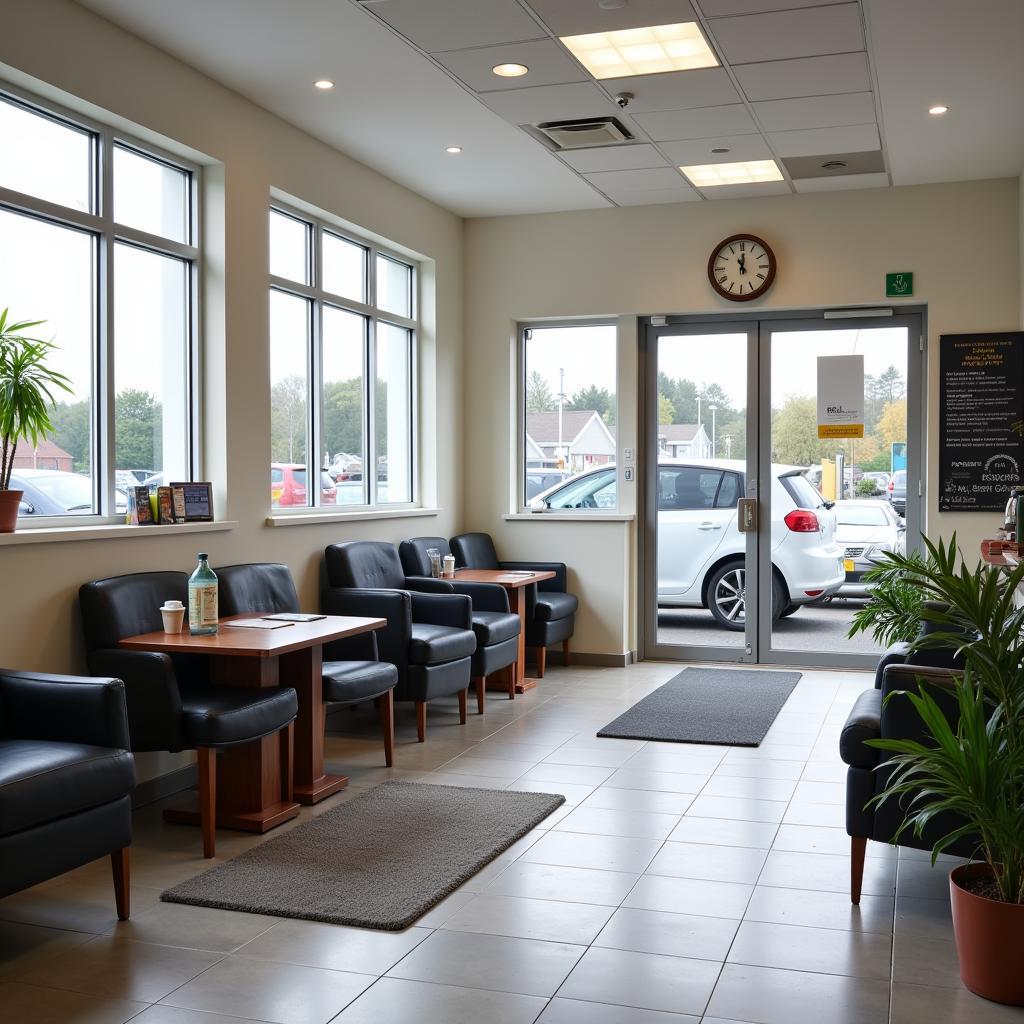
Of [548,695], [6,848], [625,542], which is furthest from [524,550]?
[6,848]

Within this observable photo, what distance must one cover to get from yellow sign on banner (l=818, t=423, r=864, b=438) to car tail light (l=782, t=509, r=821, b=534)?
1.71ft

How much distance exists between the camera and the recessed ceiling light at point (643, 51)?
4.58 m

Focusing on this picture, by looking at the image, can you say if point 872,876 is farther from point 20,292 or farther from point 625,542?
point 625,542

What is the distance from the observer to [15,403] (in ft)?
12.6

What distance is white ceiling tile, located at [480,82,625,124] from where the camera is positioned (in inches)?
207

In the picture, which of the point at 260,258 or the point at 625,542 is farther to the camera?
the point at 625,542

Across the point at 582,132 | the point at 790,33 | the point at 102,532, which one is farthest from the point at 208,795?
the point at 582,132

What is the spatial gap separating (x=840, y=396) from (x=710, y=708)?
96.1 inches

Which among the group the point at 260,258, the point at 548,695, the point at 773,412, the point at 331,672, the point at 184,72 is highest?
the point at 184,72

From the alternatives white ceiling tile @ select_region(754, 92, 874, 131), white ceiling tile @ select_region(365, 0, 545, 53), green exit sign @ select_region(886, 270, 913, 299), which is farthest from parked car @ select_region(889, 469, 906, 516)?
white ceiling tile @ select_region(365, 0, 545, 53)

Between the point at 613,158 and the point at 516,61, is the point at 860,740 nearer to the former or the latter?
the point at 516,61

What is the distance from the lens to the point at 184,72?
4.89m

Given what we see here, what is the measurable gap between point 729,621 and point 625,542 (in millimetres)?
917

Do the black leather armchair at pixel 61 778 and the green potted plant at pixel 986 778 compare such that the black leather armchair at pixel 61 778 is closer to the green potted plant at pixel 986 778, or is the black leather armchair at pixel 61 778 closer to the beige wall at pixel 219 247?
the beige wall at pixel 219 247
